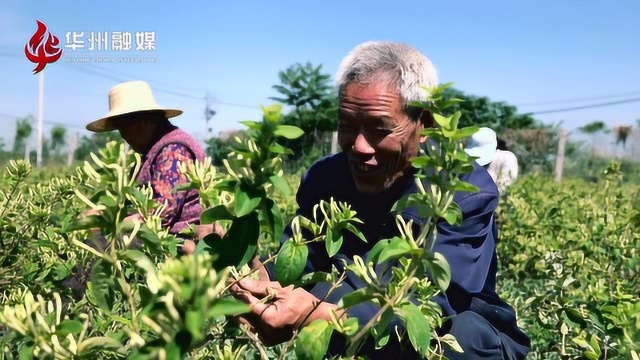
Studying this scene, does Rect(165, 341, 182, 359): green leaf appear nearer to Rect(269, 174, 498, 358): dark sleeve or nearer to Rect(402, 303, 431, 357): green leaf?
Rect(402, 303, 431, 357): green leaf

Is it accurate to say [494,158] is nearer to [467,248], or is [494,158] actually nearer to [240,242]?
[467,248]

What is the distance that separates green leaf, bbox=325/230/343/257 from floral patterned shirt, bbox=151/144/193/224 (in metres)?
2.03

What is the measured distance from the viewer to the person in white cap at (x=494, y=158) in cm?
455

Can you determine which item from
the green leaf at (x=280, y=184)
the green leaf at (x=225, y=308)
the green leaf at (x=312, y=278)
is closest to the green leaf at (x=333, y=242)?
the green leaf at (x=312, y=278)

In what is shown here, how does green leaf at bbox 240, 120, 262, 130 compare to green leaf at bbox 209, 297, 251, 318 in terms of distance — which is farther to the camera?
green leaf at bbox 240, 120, 262, 130

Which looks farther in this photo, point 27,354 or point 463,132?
point 463,132

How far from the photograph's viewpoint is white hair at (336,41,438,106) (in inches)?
67.4

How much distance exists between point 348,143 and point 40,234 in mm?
1184

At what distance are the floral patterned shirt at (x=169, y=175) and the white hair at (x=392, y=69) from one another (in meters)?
1.50

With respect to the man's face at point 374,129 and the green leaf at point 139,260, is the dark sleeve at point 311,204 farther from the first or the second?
the green leaf at point 139,260

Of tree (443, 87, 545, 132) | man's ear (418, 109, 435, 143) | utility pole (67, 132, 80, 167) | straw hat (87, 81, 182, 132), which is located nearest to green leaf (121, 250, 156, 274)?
man's ear (418, 109, 435, 143)

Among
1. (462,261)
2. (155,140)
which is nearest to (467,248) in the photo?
(462,261)

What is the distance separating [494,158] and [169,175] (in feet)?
9.95

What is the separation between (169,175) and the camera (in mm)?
3227
